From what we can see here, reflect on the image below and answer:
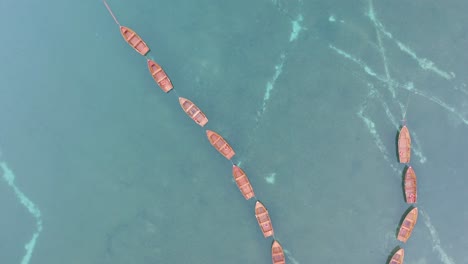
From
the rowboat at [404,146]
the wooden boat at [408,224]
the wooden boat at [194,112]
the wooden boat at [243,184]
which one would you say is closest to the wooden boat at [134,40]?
the wooden boat at [194,112]

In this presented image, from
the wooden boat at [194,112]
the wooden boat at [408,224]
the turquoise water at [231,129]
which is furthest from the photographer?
the wooden boat at [194,112]

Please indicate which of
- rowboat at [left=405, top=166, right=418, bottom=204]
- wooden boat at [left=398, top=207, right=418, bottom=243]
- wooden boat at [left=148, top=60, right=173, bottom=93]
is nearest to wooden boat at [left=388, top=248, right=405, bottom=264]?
wooden boat at [left=398, top=207, right=418, bottom=243]

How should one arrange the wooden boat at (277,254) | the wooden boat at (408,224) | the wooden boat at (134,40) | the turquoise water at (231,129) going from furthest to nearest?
1. the wooden boat at (134,40)
2. the turquoise water at (231,129)
3. the wooden boat at (277,254)
4. the wooden boat at (408,224)

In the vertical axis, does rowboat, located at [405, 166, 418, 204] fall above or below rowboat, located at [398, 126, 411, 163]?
below

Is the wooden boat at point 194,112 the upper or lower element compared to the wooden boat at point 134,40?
lower

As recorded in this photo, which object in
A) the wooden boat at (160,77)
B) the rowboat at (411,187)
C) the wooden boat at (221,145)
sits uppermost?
the wooden boat at (160,77)

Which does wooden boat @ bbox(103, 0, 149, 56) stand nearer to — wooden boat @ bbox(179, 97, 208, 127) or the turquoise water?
the turquoise water

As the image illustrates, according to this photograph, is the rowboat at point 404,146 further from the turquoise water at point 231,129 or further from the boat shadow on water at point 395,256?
the boat shadow on water at point 395,256
